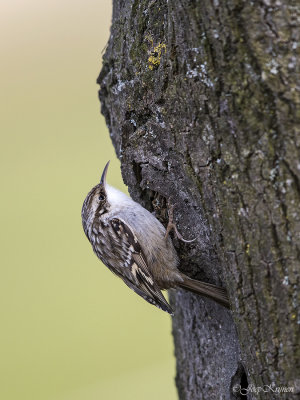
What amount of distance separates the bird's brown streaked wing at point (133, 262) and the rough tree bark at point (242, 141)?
0.57 metres

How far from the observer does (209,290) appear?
2359 millimetres

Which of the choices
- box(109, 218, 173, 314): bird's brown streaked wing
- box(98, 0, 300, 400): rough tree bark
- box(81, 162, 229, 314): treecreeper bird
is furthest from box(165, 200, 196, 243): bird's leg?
box(109, 218, 173, 314): bird's brown streaked wing

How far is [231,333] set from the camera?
Result: 7.89 ft

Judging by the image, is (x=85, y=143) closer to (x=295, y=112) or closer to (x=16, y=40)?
(x=16, y=40)

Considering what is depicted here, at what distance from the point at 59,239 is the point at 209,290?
3.26 m

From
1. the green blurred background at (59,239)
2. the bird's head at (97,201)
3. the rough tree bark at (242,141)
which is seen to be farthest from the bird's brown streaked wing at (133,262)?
the green blurred background at (59,239)

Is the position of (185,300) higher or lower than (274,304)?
lower

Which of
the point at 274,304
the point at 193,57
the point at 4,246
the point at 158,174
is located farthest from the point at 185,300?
the point at 4,246

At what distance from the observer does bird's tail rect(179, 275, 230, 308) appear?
2309mm

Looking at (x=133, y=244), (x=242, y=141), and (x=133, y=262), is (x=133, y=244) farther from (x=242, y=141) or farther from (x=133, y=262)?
(x=242, y=141)

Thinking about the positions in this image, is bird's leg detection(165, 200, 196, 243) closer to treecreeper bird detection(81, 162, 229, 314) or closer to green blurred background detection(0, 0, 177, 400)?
treecreeper bird detection(81, 162, 229, 314)

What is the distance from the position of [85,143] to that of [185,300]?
3265 millimetres

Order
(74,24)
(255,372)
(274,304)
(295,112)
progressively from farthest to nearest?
(74,24) → (255,372) → (274,304) → (295,112)

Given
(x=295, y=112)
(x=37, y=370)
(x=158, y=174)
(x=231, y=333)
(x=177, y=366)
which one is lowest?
(x=37, y=370)
